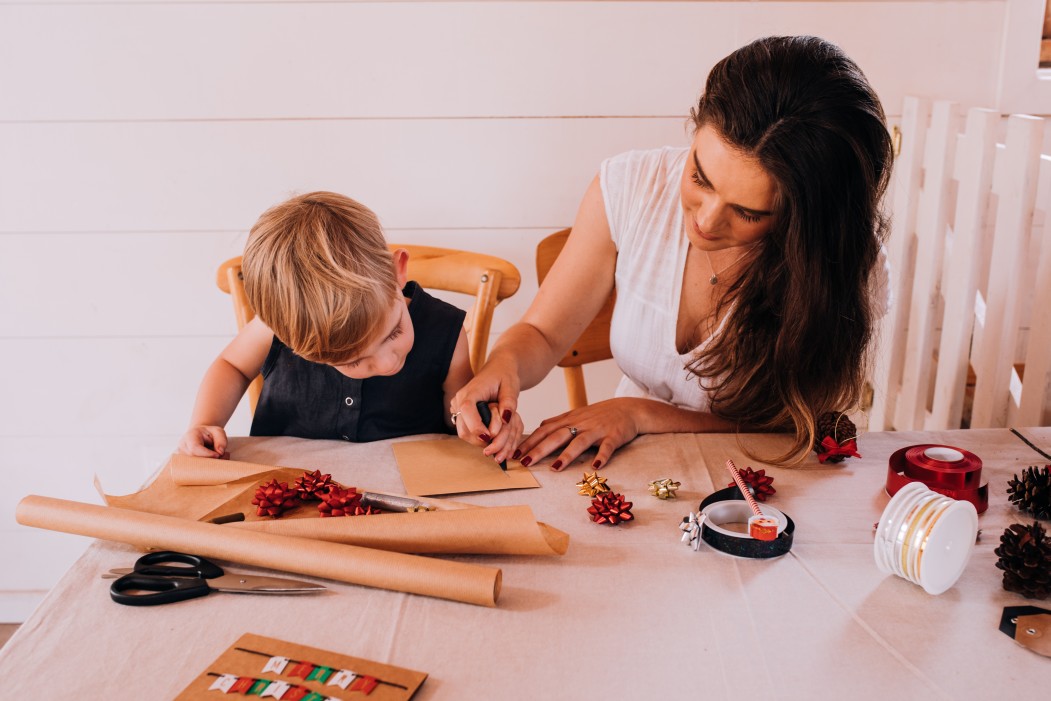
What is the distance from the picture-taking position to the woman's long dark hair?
3.51 feet

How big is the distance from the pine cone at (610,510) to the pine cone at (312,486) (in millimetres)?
286

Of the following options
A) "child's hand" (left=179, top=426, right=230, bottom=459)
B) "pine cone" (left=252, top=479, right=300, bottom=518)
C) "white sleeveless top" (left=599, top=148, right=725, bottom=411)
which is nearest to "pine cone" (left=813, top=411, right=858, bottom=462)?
"white sleeveless top" (left=599, top=148, right=725, bottom=411)

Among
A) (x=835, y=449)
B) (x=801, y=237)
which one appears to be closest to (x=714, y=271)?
(x=801, y=237)

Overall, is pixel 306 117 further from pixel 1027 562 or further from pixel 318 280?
pixel 1027 562

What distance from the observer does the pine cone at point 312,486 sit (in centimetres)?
99

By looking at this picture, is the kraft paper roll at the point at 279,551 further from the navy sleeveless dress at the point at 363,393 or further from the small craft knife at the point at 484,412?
the navy sleeveless dress at the point at 363,393

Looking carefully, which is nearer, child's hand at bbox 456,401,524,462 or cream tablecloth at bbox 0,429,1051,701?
cream tablecloth at bbox 0,429,1051,701

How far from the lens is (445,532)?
877 mm

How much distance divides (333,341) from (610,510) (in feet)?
1.36

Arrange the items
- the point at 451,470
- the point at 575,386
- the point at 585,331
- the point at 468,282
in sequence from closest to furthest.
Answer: the point at 451,470
the point at 468,282
the point at 585,331
the point at 575,386

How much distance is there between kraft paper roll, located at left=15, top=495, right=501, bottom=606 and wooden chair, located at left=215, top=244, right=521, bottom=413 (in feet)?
1.96

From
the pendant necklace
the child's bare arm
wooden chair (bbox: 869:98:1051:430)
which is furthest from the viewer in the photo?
wooden chair (bbox: 869:98:1051:430)

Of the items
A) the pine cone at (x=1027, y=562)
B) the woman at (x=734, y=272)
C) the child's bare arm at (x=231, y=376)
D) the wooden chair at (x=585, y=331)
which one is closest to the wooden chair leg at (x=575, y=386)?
the wooden chair at (x=585, y=331)

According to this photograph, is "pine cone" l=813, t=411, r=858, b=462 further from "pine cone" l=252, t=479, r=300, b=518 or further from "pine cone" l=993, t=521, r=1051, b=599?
"pine cone" l=252, t=479, r=300, b=518
